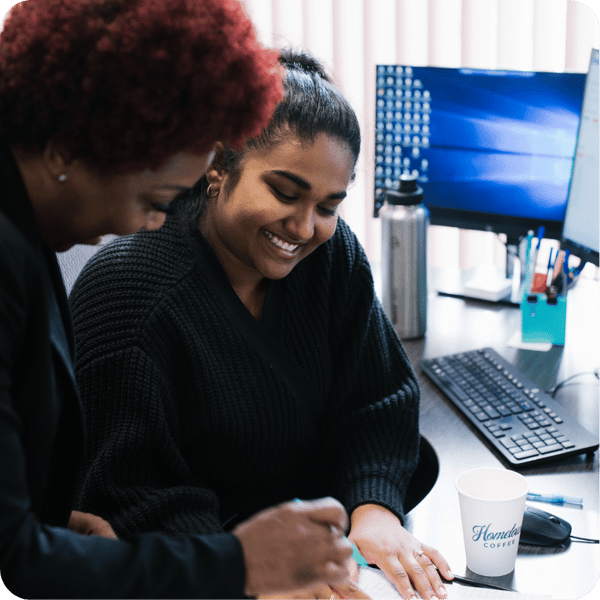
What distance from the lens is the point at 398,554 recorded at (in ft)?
3.34

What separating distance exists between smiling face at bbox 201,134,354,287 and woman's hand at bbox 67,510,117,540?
43cm

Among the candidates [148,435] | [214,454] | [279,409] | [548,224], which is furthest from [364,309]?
[548,224]

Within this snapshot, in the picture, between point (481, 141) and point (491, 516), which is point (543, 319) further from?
point (491, 516)

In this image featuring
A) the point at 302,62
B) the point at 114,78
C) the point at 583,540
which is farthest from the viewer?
the point at 302,62

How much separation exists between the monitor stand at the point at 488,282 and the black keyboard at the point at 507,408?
1.15 feet

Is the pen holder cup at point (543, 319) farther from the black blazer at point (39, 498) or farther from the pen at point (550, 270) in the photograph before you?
the black blazer at point (39, 498)

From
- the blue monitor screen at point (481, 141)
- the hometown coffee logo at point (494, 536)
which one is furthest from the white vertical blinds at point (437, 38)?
the hometown coffee logo at point (494, 536)

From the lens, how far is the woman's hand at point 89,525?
95 cm

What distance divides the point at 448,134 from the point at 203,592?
4.77ft

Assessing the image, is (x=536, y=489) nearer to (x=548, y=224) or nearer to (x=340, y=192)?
(x=340, y=192)

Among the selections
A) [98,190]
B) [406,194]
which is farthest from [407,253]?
[98,190]

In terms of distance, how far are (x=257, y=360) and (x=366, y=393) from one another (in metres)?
0.24

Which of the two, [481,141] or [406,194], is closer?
[406,194]

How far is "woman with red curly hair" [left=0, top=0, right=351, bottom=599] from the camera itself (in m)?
0.61
